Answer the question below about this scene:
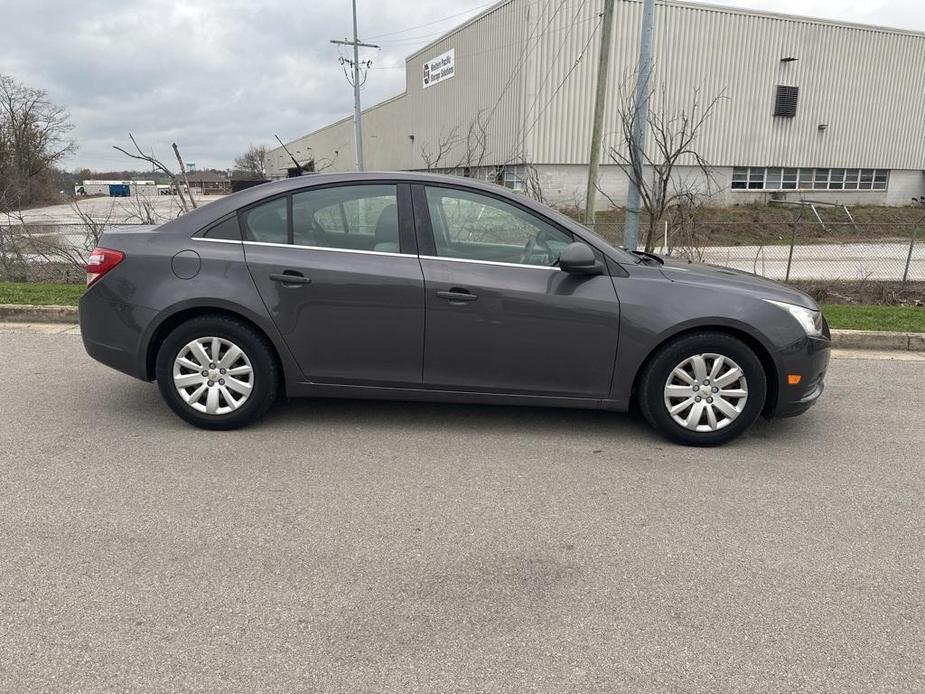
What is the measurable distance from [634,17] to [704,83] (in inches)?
174

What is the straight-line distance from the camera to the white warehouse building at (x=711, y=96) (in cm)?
2628

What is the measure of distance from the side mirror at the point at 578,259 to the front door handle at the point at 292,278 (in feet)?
5.27

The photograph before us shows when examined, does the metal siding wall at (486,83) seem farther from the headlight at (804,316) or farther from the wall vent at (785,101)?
the headlight at (804,316)

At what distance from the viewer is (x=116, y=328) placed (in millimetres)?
4574

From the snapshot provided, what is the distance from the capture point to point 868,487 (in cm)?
397

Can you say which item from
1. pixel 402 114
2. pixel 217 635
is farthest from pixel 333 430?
pixel 402 114

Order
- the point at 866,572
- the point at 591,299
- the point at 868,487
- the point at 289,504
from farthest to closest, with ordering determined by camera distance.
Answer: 1. the point at 591,299
2. the point at 868,487
3. the point at 289,504
4. the point at 866,572

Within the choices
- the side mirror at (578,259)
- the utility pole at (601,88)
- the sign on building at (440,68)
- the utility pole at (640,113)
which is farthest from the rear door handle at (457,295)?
the sign on building at (440,68)

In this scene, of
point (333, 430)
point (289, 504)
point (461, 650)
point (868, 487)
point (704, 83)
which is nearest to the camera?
point (461, 650)

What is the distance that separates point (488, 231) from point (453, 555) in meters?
2.20

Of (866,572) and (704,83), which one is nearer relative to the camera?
(866,572)

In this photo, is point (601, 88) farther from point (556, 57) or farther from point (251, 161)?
point (251, 161)

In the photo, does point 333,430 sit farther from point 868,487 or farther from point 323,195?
point 868,487

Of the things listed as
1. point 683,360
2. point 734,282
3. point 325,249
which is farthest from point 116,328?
point 734,282
